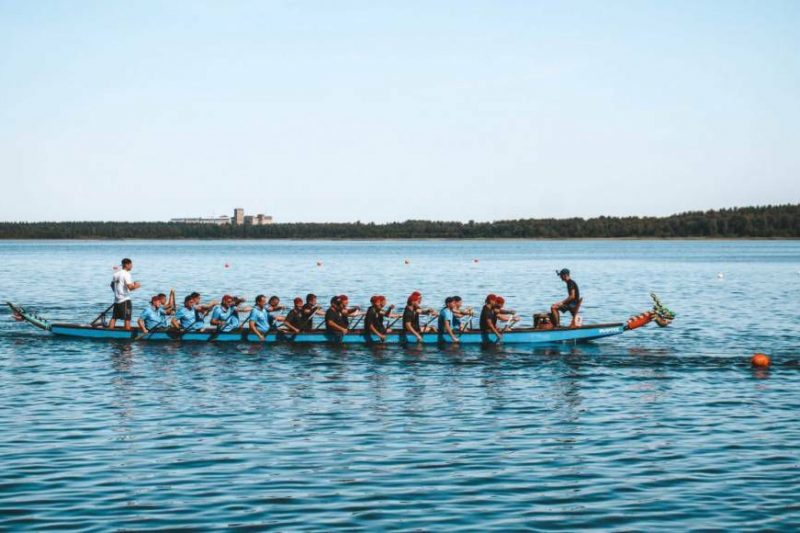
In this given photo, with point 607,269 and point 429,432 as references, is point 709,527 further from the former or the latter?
point 607,269

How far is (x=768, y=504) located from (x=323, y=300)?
4959cm

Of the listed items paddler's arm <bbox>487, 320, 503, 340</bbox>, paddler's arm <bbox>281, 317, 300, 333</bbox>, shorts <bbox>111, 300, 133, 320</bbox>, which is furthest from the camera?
shorts <bbox>111, 300, 133, 320</bbox>

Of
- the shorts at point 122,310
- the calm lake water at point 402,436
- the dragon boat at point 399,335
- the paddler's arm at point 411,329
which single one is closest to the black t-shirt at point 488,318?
the dragon boat at point 399,335

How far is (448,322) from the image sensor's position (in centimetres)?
3434

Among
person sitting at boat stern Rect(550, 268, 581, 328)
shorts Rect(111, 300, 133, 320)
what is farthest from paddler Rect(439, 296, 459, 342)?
shorts Rect(111, 300, 133, 320)

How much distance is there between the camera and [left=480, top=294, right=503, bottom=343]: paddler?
34.3 metres

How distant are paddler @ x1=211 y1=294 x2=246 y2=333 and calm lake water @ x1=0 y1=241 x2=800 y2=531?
95 centimetres

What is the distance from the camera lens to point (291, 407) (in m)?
23.7

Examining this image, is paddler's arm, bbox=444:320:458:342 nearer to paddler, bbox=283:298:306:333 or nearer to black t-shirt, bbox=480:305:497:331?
black t-shirt, bbox=480:305:497:331

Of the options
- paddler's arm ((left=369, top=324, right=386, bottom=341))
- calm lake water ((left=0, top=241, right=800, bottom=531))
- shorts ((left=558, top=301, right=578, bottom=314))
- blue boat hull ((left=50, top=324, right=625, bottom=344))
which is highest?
shorts ((left=558, top=301, right=578, bottom=314))

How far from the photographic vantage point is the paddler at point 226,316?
1420 inches

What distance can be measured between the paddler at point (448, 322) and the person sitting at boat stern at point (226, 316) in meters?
6.92

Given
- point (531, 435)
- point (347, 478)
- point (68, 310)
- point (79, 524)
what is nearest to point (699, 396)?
point (531, 435)

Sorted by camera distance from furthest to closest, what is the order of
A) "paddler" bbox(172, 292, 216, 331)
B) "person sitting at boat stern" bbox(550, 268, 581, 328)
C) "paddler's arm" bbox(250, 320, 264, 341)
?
"paddler" bbox(172, 292, 216, 331), "paddler's arm" bbox(250, 320, 264, 341), "person sitting at boat stern" bbox(550, 268, 581, 328)
